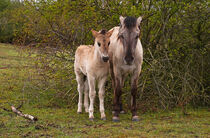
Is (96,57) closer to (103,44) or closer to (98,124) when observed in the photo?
(103,44)

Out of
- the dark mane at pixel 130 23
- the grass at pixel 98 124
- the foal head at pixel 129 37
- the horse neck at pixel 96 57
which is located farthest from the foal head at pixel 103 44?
the grass at pixel 98 124

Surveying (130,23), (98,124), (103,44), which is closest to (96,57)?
(103,44)

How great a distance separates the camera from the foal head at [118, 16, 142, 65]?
6.81 m

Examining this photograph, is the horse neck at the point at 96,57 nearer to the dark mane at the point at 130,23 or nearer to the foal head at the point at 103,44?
the foal head at the point at 103,44

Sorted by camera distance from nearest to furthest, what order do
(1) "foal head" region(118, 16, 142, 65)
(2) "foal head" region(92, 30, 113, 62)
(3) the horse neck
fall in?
(1) "foal head" region(118, 16, 142, 65) → (2) "foal head" region(92, 30, 113, 62) → (3) the horse neck

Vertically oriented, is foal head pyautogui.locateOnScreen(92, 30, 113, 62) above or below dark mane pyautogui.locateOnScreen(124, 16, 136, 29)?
below

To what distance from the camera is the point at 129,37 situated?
6.90 metres

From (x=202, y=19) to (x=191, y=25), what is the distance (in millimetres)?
404

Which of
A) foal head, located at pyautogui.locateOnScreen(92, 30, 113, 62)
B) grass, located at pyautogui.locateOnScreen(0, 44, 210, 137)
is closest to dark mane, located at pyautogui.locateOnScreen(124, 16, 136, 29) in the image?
foal head, located at pyautogui.locateOnScreen(92, 30, 113, 62)

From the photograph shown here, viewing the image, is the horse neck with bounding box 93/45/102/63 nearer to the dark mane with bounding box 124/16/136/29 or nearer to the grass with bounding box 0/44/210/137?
the dark mane with bounding box 124/16/136/29

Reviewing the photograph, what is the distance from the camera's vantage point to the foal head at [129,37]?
681 cm

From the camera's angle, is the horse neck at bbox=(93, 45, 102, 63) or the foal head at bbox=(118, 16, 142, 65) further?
the horse neck at bbox=(93, 45, 102, 63)

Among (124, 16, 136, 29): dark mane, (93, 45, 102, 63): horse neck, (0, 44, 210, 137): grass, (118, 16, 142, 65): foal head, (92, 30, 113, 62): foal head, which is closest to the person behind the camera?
(0, 44, 210, 137): grass

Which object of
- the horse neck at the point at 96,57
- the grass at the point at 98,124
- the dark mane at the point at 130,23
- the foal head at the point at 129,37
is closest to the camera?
the grass at the point at 98,124
